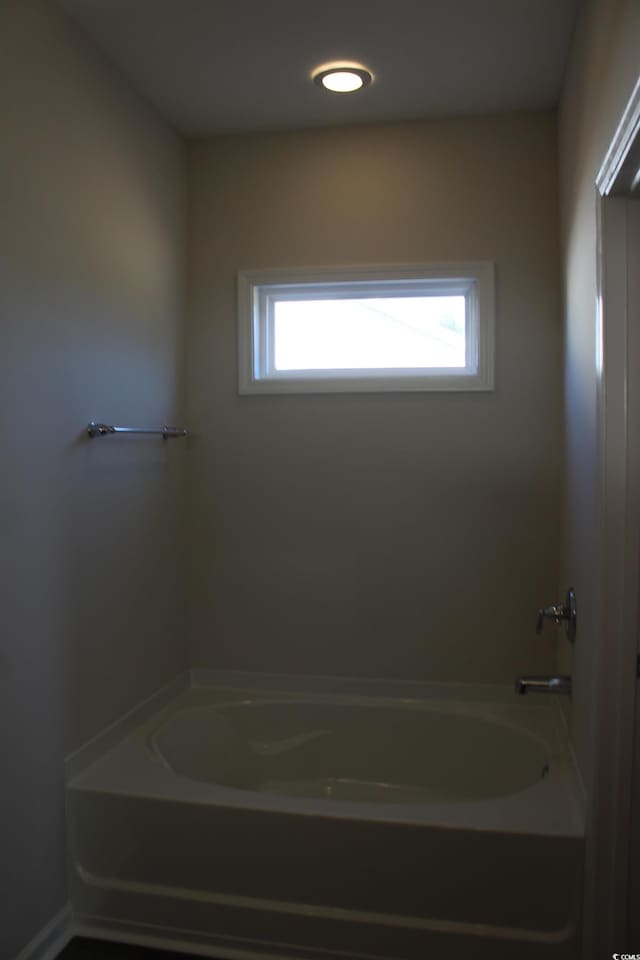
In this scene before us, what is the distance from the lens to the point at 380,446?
2.88 metres

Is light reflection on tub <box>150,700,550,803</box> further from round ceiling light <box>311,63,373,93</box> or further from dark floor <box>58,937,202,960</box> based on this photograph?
round ceiling light <box>311,63,373,93</box>

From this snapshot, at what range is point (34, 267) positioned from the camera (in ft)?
6.50

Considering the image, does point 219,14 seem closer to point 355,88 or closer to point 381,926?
point 355,88

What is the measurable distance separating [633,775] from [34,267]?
1939 millimetres

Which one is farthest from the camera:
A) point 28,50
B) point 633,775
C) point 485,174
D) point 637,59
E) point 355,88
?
point 485,174

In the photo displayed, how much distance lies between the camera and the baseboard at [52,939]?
1963 millimetres

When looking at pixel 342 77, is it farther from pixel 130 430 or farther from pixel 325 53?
pixel 130 430

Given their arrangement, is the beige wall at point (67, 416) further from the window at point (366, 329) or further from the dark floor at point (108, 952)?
the window at point (366, 329)

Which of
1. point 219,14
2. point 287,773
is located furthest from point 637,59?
point 287,773

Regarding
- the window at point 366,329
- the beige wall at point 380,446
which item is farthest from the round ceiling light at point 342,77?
the window at point 366,329

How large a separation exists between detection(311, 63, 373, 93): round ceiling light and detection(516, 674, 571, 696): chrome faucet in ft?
6.51

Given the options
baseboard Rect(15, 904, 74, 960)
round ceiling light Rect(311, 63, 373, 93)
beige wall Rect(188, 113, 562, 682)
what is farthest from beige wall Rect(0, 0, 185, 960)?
round ceiling light Rect(311, 63, 373, 93)

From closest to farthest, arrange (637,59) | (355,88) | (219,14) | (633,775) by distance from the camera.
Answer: (637,59) → (633,775) → (219,14) → (355,88)

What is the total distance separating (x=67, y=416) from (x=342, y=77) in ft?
4.70
